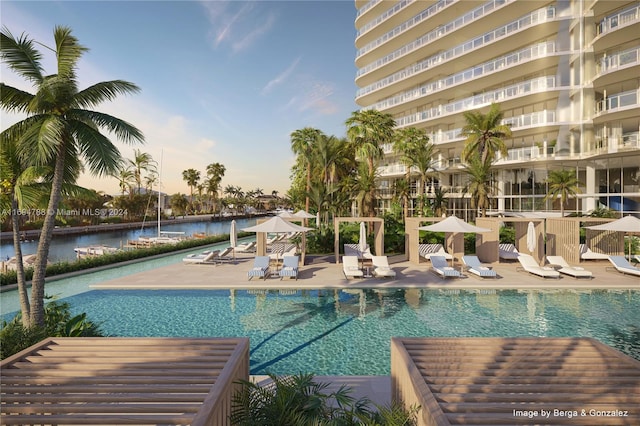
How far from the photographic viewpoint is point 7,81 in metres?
6.16

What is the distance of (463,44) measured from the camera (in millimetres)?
33188

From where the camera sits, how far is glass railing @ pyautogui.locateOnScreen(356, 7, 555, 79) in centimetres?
2777

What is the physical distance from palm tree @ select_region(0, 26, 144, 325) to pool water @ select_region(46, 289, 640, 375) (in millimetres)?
3313

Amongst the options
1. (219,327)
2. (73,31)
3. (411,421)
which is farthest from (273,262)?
(411,421)

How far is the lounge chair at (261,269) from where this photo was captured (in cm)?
1227

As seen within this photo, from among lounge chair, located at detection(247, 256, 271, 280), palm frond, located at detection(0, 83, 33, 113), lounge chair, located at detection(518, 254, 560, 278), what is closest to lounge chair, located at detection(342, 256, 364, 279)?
lounge chair, located at detection(247, 256, 271, 280)

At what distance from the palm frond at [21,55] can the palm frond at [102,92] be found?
0.91 metres

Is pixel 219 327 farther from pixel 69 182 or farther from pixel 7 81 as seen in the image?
pixel 7 81

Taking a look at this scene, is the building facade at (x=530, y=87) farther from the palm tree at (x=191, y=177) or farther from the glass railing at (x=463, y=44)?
the palm tree at (x=191, y=177)

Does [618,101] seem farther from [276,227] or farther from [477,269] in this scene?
[276,227]

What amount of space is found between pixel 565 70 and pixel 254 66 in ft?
91.0

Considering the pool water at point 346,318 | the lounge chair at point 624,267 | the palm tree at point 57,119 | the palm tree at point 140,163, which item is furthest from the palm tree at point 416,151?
the palm tree at point 140,163

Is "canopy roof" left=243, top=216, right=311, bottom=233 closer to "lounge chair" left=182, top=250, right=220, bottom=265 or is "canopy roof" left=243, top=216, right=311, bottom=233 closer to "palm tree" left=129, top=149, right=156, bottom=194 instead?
"lounge chair" left=182, top=250, right=220, bottom=265

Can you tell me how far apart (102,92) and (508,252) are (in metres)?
18.1
